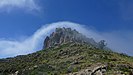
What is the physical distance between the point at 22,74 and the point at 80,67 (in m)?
25.9

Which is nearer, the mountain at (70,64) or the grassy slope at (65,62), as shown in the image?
the mountain at (70,64)

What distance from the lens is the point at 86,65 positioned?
5340 inches

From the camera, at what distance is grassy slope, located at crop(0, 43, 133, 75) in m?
135

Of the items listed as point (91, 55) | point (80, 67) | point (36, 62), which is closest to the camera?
point (80, 67)

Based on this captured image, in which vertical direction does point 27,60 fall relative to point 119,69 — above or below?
above

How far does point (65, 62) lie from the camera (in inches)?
5906

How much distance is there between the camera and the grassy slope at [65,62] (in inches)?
5300

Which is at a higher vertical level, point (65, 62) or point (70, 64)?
point (65, 62)

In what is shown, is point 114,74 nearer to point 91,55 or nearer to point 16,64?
point 91,55

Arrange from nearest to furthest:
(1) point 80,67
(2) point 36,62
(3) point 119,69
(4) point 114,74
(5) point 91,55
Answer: (4) point 114,74 → (3) point 119,69 → (1) point 80,67 → (5) point 91,55 → (2) point 36,62

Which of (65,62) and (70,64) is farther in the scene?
(65,62)

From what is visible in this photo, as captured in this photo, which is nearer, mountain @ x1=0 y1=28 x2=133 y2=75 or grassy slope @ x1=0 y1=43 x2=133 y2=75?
mountain @ x1=0 y1=28 x2=133 y2=75

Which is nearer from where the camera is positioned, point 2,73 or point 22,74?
point 22,74

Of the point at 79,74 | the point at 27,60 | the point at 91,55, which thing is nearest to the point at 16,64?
the point at 27,60
